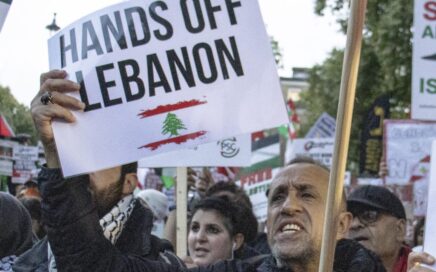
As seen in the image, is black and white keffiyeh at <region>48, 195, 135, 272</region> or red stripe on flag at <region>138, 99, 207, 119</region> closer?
red stripe on flag at <region>138, 99, 207, 119</region>

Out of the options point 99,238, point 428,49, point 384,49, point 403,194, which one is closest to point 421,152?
point 403,194

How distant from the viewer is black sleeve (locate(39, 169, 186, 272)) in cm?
297

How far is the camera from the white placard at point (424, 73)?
20.6 ft

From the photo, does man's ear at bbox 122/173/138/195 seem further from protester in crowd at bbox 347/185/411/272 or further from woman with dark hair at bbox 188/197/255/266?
protester in crowd at bbox 347/185/411/272

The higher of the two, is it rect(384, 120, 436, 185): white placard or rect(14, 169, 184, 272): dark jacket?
rect(14, 169, 184, 272): dark jacket

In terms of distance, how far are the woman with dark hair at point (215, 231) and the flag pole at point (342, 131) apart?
228 cm

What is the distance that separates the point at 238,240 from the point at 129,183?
1779 mm

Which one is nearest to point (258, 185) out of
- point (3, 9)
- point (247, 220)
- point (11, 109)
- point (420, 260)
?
point (247, 220)

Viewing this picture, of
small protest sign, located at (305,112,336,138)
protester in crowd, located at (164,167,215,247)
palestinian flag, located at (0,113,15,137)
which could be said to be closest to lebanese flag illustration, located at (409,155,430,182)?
protester in crowd, located at (164,167,215,247)

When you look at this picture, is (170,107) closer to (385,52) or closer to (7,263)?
(7,263)

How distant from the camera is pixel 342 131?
9.02ft

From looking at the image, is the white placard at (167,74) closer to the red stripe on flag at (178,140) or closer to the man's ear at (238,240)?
the red stripe on flag at (178,140)

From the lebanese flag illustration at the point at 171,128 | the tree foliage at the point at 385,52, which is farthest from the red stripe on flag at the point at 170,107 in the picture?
the tree foliage at the point at 385,52

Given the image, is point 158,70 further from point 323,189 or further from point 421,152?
point 421,152
